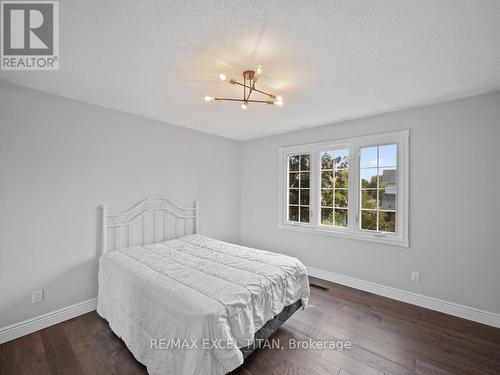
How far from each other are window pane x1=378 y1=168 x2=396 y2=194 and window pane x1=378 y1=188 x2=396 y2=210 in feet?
0.18

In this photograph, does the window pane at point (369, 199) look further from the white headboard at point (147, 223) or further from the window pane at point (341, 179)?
the white headboard at point (147, 223)

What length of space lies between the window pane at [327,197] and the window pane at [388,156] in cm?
80

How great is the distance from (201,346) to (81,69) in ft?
7.77

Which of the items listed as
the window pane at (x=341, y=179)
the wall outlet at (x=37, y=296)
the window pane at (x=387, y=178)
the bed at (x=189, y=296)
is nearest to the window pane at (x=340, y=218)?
the window pane at (x=341, y=179)

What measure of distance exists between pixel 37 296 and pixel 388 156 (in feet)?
14.2

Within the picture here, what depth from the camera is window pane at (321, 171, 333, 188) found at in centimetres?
356

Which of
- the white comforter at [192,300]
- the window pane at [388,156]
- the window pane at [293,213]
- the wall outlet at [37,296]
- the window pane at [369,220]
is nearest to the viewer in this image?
the white comforter at [192,300]

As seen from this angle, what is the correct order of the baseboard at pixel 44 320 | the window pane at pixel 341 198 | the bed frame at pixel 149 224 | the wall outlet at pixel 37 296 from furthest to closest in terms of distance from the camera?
the window pane at pixel 341 198 < the bed frame at pixel 149 224 < the wall outlet at pixel 37 296 < the baseboard at pixel 44 320

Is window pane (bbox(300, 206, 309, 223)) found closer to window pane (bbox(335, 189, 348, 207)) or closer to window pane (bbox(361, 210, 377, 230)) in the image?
window pane (bbox(335, 189, 348, 207))

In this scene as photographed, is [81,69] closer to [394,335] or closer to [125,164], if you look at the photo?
[125,164]

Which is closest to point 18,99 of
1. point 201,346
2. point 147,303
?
point 147,303

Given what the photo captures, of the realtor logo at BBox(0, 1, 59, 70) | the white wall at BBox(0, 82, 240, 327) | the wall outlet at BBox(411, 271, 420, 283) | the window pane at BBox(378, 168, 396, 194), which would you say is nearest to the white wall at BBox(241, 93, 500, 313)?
the wall outlet at BBox(411, 271, 420, 283)

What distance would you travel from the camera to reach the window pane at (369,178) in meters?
3.14

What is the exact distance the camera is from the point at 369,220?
3.18 metres
